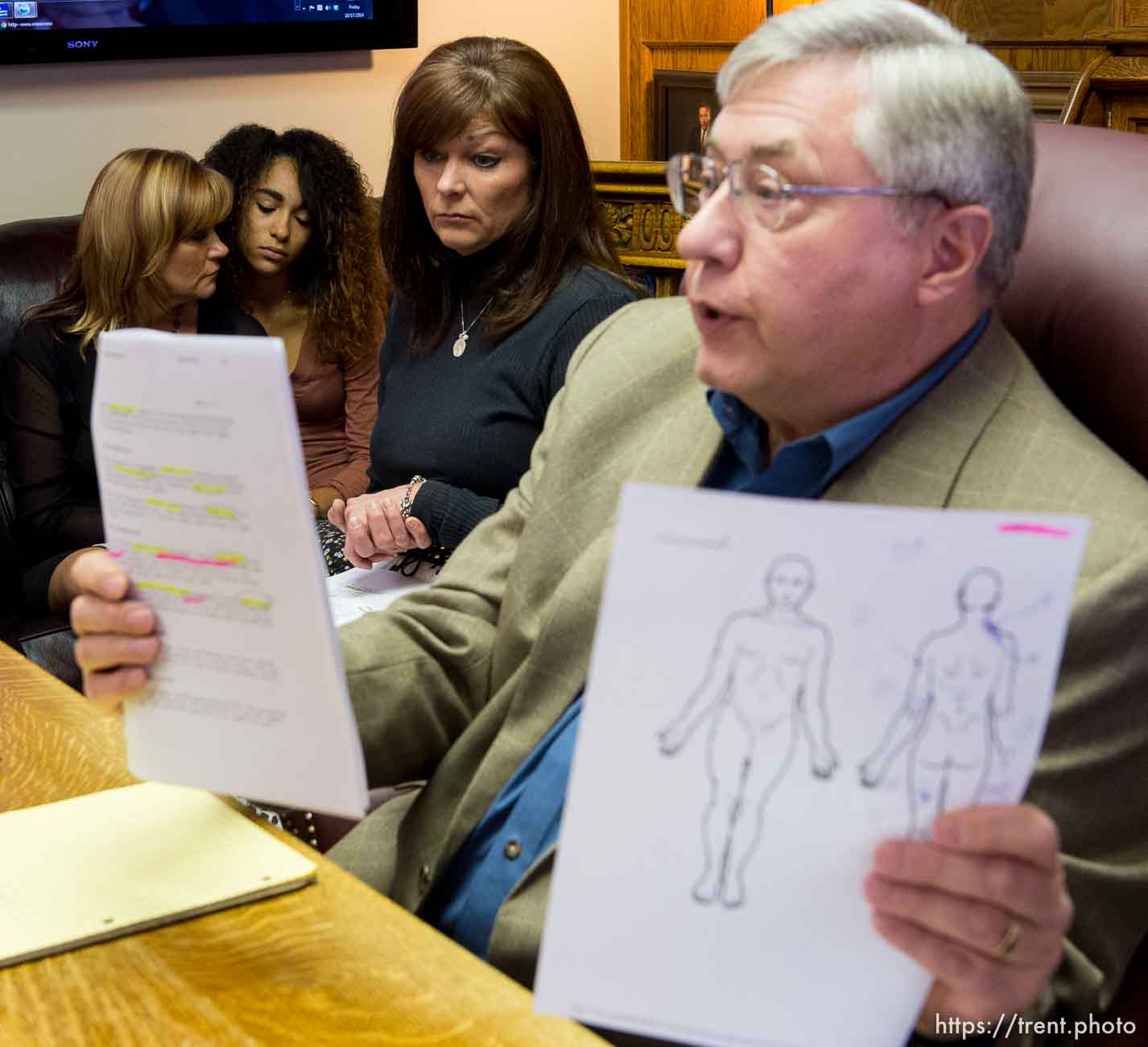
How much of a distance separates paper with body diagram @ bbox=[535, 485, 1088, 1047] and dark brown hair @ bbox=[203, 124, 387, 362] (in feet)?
7.76

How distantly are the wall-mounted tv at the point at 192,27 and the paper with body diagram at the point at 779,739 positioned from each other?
2897 mm

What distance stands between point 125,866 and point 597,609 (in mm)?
386

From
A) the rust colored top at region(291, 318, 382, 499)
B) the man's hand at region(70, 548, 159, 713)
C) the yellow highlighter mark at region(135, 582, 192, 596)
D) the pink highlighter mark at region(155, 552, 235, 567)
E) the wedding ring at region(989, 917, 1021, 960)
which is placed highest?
the pink highlighter mark at region(155, 552, 235, 567)

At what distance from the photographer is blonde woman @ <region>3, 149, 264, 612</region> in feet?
8.36

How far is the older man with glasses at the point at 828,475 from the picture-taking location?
89 cm

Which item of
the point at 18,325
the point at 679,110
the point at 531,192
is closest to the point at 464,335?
the point at 531,192

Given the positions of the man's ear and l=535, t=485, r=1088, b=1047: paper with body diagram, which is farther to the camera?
the man's ear

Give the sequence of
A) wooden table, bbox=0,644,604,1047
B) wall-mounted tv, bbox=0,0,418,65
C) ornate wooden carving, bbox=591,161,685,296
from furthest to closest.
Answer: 1. ornate wooden carving, bbox=591,161,685,296
2. wall-mounted tv, bbox=0,0,418,65
3. wooden table, bbox=0,644,604,1047

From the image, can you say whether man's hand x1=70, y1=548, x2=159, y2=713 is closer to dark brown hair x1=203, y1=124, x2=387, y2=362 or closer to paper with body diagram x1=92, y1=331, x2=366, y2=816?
paper with body diagram x1=92, y1=331, x2=366, y2=816

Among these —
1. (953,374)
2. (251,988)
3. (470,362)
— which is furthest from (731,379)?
(470,362)

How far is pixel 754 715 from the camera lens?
2.20 feet

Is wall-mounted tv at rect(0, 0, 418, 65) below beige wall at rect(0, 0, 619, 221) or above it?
above

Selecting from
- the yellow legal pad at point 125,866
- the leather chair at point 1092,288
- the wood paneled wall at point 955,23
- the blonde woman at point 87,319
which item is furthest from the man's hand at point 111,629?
the wood paneled wall at point 955,23

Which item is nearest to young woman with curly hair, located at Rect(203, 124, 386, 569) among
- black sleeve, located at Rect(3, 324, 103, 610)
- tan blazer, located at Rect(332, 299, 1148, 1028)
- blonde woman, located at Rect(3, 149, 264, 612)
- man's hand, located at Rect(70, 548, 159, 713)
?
blonde woman, located at Rect(3, 149, 264, 612)
